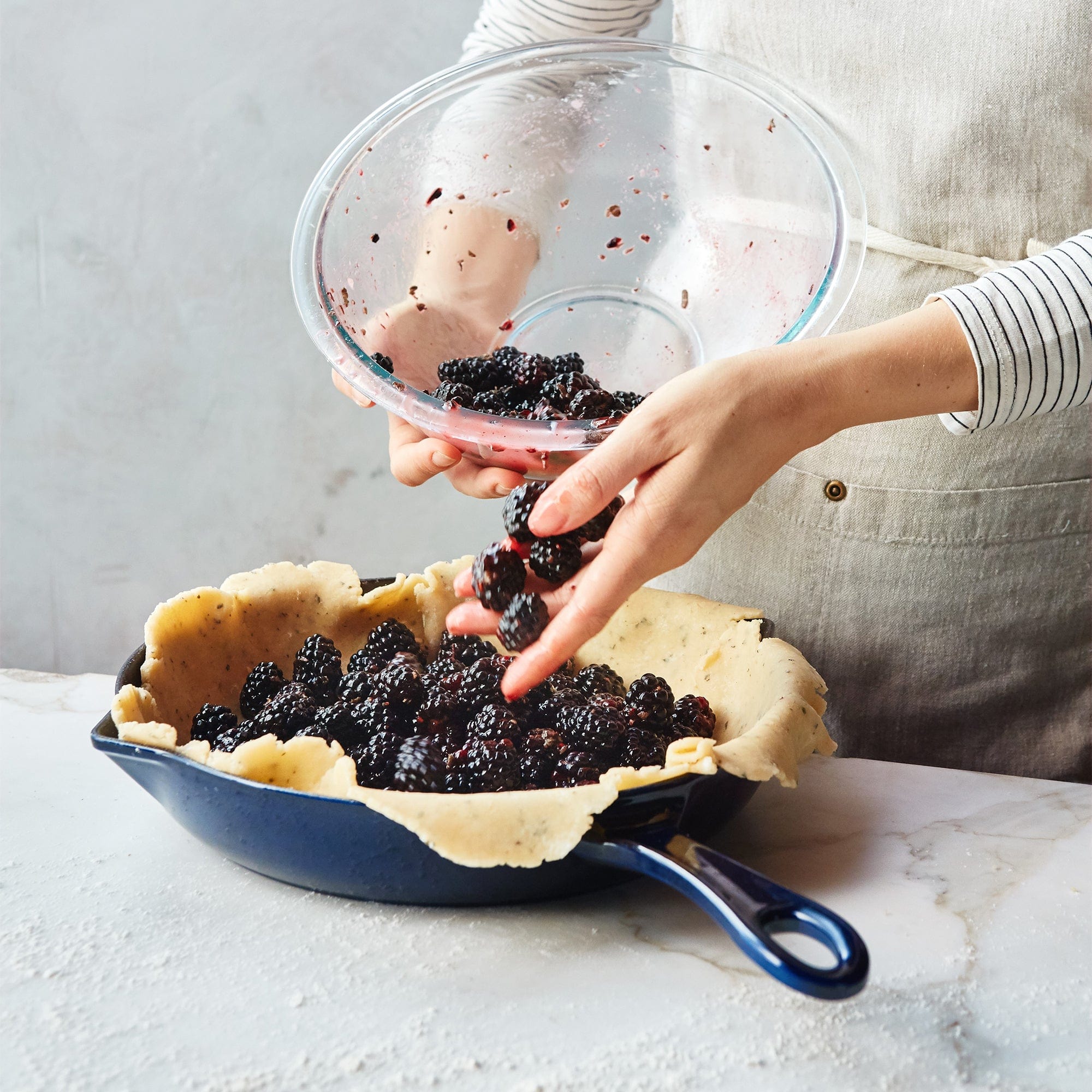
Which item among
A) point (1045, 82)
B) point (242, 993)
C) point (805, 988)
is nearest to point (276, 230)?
point (1045, 82)

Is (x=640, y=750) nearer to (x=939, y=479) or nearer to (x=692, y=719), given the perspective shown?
(x=692, y=719)

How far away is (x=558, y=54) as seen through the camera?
104 centimetres

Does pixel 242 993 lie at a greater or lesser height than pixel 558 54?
lesser

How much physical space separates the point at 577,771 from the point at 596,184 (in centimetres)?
61

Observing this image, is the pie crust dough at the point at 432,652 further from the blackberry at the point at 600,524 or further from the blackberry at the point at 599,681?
the blackberry at the point at 600,524

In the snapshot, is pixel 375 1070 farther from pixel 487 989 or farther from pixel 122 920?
pixel 122 920

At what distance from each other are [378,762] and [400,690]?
Answer: 0.42ft

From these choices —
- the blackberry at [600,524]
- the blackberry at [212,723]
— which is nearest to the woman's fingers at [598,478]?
the blackberry at [600,524]

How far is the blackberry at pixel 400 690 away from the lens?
1003 mm

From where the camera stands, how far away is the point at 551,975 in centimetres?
76

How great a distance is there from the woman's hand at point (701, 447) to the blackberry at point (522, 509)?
56mm

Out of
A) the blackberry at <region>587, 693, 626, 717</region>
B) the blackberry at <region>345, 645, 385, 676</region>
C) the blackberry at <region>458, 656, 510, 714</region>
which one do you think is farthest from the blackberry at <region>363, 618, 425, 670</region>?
the blackberry at <region>587, 693, 626, 717</region>

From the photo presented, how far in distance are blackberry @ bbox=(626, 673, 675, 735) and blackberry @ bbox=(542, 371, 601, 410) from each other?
0.31 metres

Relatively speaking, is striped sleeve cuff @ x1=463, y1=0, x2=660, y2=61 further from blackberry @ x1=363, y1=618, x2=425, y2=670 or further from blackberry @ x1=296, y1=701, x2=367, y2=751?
blackberry @ x1=296, y1=701, x2=367, y2=751
